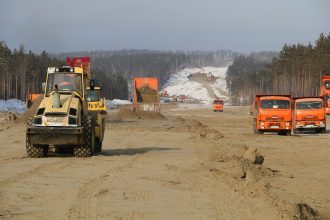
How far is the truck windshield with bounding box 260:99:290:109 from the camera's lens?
3784 cm

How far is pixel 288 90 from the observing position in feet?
473

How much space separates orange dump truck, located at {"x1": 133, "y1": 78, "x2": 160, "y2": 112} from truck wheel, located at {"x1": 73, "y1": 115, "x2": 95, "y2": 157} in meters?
39.5

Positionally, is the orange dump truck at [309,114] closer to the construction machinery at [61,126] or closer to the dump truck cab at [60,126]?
the construction machinery at [61,126]

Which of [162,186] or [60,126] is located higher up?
[60,126]

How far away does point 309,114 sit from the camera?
4006 centimetres

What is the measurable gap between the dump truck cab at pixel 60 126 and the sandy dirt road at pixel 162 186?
47cm

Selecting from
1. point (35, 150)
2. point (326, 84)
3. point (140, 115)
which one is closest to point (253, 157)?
point (35, 150)

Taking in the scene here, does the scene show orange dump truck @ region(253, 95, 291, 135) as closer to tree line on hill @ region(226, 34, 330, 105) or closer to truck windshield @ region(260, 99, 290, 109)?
truck windshield @ region(260, 99, 290, 109)

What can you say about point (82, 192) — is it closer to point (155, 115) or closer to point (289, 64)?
point (155, 115)

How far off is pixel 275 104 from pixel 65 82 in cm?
1905

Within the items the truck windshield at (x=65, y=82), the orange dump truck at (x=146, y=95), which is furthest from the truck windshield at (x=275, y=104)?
the orange dump truck at (x=146, y=95)

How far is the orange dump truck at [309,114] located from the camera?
4000 cm

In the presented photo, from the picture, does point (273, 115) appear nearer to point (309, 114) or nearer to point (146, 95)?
point (309, 114)

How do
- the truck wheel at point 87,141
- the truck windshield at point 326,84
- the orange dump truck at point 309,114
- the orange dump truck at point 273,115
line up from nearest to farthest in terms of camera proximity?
1. the truck wheel at point 87,141
2. the orange dump truck at point 273,115
3. the orange dump truck at point 309,114
4. the truck windshield at point 326,84
